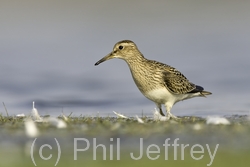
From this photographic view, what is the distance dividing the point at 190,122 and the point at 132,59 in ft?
8.54

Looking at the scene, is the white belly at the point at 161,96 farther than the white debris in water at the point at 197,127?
Yes

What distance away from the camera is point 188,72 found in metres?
23.3

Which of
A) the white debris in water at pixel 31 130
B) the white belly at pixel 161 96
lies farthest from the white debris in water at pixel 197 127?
the white debris in water at pixel 31 130

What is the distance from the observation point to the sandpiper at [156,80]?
14641 mm

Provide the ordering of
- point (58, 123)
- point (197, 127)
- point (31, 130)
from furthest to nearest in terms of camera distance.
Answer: point (58, 123)
point (197, 127)
point (31, 130)

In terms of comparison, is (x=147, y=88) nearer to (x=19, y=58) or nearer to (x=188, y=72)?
(x=188, y=72)

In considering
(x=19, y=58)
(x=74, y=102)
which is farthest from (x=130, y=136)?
(x=19, y=58)

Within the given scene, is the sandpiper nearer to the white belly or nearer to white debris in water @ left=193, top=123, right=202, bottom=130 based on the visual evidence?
the white belly

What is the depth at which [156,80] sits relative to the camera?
14.7 metres

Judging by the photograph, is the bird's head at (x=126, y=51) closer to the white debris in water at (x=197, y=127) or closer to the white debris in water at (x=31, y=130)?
the white debris in water at (x=197, y=127)

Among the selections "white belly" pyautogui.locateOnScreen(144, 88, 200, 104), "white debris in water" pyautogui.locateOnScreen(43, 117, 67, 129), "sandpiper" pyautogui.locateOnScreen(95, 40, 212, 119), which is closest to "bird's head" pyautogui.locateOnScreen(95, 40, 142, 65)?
"sandpiper" pyautogui.locateOnScreen(95, 40, 212, 119)

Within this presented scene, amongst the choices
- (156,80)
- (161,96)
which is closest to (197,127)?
(161,96)

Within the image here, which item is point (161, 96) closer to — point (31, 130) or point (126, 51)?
point (126, 51)

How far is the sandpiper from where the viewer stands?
576 inches
